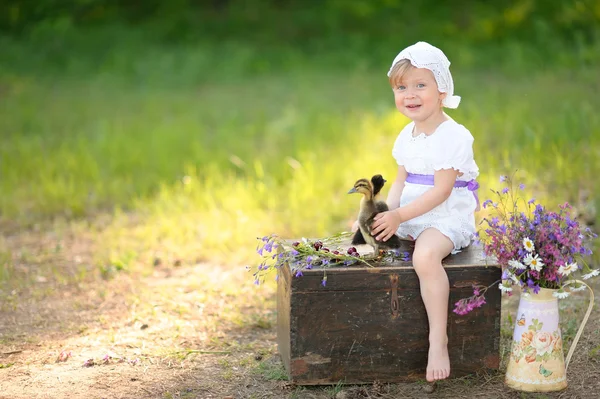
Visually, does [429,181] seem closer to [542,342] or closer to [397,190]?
[397,190]

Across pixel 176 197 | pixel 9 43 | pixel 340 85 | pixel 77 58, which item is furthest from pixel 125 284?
pixel 9 43

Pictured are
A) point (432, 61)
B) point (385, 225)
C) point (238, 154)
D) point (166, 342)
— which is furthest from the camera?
point (238, 154)

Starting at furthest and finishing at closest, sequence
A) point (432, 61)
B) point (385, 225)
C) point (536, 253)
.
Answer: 1. point (432, 61)
2. point (385, 225)
3. point (536, 253)

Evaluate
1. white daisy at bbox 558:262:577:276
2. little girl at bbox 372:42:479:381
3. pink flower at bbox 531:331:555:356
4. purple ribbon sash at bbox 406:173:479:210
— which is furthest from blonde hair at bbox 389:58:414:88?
pink flower at bbox 531:331:555:356

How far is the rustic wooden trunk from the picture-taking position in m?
3.43

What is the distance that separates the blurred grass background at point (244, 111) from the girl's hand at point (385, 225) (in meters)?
2.16

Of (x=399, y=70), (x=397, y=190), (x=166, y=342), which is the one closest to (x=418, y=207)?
(x=397, y=190)

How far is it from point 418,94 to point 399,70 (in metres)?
0.14

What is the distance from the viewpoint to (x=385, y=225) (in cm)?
346

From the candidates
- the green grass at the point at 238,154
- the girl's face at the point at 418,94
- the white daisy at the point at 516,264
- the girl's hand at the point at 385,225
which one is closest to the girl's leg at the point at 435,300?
the girl's hand at the point at 385,225

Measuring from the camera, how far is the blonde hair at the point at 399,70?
11.9 ft

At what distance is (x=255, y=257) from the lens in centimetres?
553

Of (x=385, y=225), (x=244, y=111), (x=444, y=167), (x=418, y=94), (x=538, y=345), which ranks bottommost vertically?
(x=538, y=345)

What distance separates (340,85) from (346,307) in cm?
773
